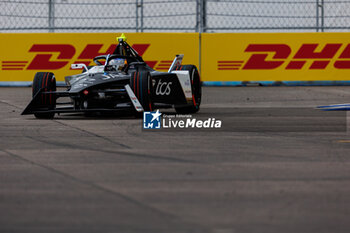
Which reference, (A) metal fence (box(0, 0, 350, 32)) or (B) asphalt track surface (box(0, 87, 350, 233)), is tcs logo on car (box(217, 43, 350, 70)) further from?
→ (B) asphalt track surface (box(0, 87, 350, 233))

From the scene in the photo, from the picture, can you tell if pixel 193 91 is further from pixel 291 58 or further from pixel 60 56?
pixel 60 56

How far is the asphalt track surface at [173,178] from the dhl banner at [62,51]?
32.8 feet

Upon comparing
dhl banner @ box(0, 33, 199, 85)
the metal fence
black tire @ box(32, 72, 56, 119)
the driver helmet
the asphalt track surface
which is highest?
the metal fence

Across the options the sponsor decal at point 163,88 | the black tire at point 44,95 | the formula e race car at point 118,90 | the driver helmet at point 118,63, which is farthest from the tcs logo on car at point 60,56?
the black tire at point 44,95

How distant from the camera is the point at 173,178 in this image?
229 inches

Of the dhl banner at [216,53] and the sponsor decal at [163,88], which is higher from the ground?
the dhl banner at [216,53]

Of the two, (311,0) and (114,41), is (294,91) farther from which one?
(114,41)

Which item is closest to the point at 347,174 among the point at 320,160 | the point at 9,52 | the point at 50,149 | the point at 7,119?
the point at 320,160

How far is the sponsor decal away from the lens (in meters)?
11.7

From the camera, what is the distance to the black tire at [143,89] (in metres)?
10.7

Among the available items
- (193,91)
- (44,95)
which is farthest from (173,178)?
(193,91)

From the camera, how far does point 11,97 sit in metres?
16.8

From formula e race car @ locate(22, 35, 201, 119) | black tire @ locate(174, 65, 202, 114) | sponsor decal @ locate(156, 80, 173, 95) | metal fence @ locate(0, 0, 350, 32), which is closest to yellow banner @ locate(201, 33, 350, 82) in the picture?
metal fence @ locate(0, 0, 350, 32)

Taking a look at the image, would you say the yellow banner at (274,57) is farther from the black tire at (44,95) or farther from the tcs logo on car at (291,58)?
the black tire at (44,95)
